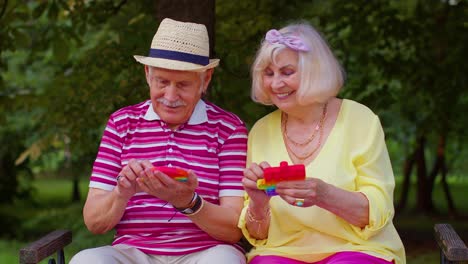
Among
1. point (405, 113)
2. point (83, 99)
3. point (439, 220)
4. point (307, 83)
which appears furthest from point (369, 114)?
point (439, 220)

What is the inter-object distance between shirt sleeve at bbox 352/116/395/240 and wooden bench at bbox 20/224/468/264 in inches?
10.3

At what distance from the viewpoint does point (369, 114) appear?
141 inches

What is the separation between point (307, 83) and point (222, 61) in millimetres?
1972

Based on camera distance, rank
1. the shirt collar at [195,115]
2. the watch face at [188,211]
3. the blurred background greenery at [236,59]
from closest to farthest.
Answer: the watch face at [188,211] < the shirt collar at [195,115] < the blurred background greenery at [236,59]

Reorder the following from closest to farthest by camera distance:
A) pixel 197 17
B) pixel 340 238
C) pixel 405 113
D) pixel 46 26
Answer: pixel 340 238 → pixel 197 17 → pixel 46 26 → pixel 405 113

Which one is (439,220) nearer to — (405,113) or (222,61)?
(405,113)

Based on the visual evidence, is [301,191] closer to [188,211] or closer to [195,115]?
[188,211]

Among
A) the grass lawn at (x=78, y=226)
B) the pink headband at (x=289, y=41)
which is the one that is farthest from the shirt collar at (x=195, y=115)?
the grass lawn at (x=78, y=226)

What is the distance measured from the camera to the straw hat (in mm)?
3523

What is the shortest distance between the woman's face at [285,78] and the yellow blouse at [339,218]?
212 mm

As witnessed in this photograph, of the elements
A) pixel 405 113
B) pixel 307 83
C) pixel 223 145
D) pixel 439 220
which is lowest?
pixel 439 220

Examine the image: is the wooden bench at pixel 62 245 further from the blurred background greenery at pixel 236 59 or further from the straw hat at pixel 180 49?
the blurred background greenery at pixel 236 59

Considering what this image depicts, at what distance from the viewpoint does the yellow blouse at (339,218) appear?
345cm

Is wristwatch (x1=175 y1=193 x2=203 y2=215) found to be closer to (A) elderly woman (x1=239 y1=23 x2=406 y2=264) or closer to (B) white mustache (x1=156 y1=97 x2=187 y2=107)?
(A) elderly woman (x1=239 y1=23 x2=406 y2=264)
